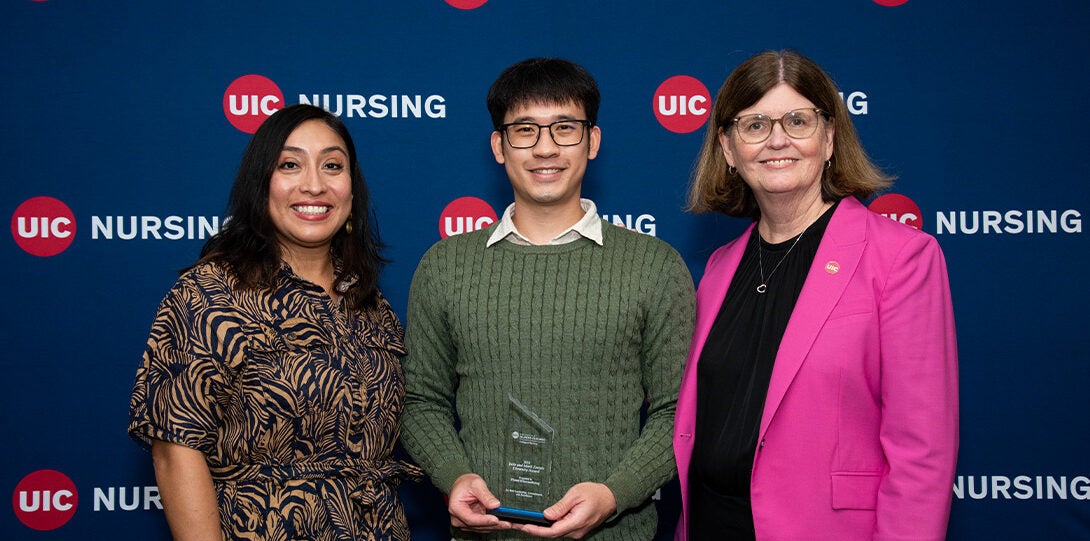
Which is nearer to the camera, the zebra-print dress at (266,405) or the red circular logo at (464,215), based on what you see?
the zebra-print dress at (266,405)

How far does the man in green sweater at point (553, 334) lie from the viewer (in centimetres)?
158

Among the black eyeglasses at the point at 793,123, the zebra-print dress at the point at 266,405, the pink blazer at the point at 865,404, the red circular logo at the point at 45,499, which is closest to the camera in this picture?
the pink blazer at the point at 865,404

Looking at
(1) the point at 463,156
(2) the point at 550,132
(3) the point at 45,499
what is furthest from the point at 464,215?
(3) the point at 45,499

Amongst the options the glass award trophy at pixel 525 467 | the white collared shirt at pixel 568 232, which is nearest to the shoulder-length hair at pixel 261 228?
the white collared shirt at pixel 568 232

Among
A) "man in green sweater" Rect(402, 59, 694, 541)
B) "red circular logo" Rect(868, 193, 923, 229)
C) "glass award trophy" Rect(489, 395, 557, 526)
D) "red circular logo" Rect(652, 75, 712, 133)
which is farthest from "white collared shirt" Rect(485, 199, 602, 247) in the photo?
"red circular logo" Rect(868, 193, 923, 229)

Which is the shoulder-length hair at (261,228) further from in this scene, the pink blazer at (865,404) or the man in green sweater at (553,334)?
the pink blazer at (865,404)

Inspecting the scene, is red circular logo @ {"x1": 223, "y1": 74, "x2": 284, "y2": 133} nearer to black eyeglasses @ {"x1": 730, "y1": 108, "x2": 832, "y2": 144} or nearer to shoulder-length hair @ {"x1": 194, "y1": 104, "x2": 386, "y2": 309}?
shoulder-length hair @ {"x1": 194, "y1": 104, "x2": 386, "y2": 309}

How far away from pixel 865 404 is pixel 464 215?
138 centimetres

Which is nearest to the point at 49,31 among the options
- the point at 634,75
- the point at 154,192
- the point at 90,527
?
the point at 154,192

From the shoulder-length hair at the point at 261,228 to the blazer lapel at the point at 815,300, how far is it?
90 cm

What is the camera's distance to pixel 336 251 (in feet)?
5.82

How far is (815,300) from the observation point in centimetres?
139

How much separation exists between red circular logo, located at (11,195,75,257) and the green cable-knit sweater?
138 centimetres

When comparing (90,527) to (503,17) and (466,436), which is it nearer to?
(466,436)
